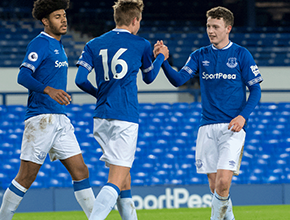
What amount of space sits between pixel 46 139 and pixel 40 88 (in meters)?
0.44

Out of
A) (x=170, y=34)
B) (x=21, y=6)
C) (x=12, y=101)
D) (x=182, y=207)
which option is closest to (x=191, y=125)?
(x=182, y=207)

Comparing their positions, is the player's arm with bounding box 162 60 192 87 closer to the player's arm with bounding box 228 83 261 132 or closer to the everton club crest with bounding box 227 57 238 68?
the everton club crest with bounding box 227 57 238 68

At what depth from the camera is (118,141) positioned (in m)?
2.82

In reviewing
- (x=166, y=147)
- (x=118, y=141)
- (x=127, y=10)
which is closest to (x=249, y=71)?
(x=127, y=10)

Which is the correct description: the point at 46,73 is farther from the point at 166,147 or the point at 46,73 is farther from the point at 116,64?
the point at 166,147

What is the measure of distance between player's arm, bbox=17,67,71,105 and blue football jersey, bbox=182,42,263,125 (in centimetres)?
120

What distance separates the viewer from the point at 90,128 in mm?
8188

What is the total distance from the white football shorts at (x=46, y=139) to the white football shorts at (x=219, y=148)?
1.06 meters

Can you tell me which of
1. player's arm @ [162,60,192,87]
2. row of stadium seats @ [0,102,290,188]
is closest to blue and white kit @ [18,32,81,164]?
player's arm @ [162,60,192,87]

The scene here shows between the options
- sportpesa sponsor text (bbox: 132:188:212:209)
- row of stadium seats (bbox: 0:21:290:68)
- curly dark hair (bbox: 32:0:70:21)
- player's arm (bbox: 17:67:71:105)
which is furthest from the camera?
row of stadium seats (bbox: 0:21:290:68)

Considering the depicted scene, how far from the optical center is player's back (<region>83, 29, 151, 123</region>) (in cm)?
284

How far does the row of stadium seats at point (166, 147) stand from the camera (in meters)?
7.71

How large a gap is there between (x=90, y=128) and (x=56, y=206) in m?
1.85

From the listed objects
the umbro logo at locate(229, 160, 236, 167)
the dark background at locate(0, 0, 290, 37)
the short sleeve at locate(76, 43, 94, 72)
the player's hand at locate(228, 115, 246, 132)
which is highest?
the dark background at locate(0, 0, 290, 37)
